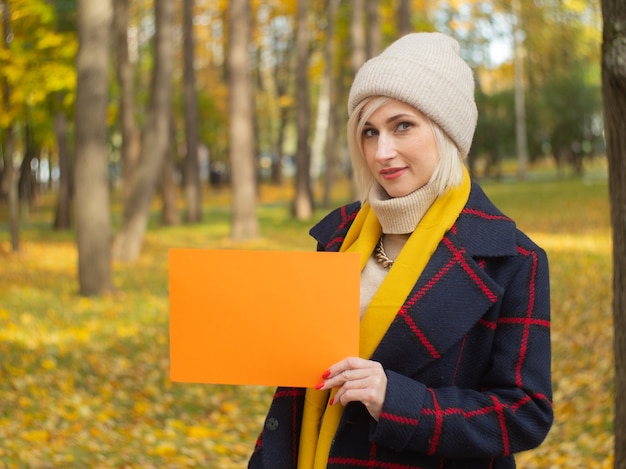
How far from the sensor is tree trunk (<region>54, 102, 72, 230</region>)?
75.4 ft

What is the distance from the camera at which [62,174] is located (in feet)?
78.4

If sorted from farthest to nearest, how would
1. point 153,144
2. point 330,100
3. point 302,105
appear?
point 330,100
point 302,105
point 153,144

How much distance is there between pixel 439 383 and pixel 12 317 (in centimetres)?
882

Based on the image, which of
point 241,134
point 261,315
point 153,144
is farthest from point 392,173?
point 241,134

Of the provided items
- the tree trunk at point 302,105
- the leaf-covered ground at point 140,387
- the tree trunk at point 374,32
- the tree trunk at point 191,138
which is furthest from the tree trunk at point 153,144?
the tree trunk at point 191,138

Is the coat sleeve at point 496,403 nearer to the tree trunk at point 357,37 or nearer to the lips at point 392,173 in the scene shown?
the lips at point 392,173

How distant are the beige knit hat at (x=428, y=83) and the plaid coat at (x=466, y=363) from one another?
0.72ft

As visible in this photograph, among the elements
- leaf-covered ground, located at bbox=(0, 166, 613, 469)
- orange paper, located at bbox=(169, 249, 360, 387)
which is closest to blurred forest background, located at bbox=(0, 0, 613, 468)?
leaf-covered ground, located at bbox=(0, 166, 613, 469)

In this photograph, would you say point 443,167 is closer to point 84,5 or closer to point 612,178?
point 612,178

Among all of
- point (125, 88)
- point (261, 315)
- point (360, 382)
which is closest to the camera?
point (360, 382)

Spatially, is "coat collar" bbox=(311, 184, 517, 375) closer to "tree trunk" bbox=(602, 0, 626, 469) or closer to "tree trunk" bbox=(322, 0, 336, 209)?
"tree trunk" bbox=(602, 0, 626, 469)

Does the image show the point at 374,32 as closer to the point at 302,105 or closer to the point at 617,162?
the point at 302,105

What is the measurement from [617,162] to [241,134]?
1585cm

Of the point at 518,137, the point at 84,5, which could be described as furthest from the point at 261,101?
the point at 84,5
